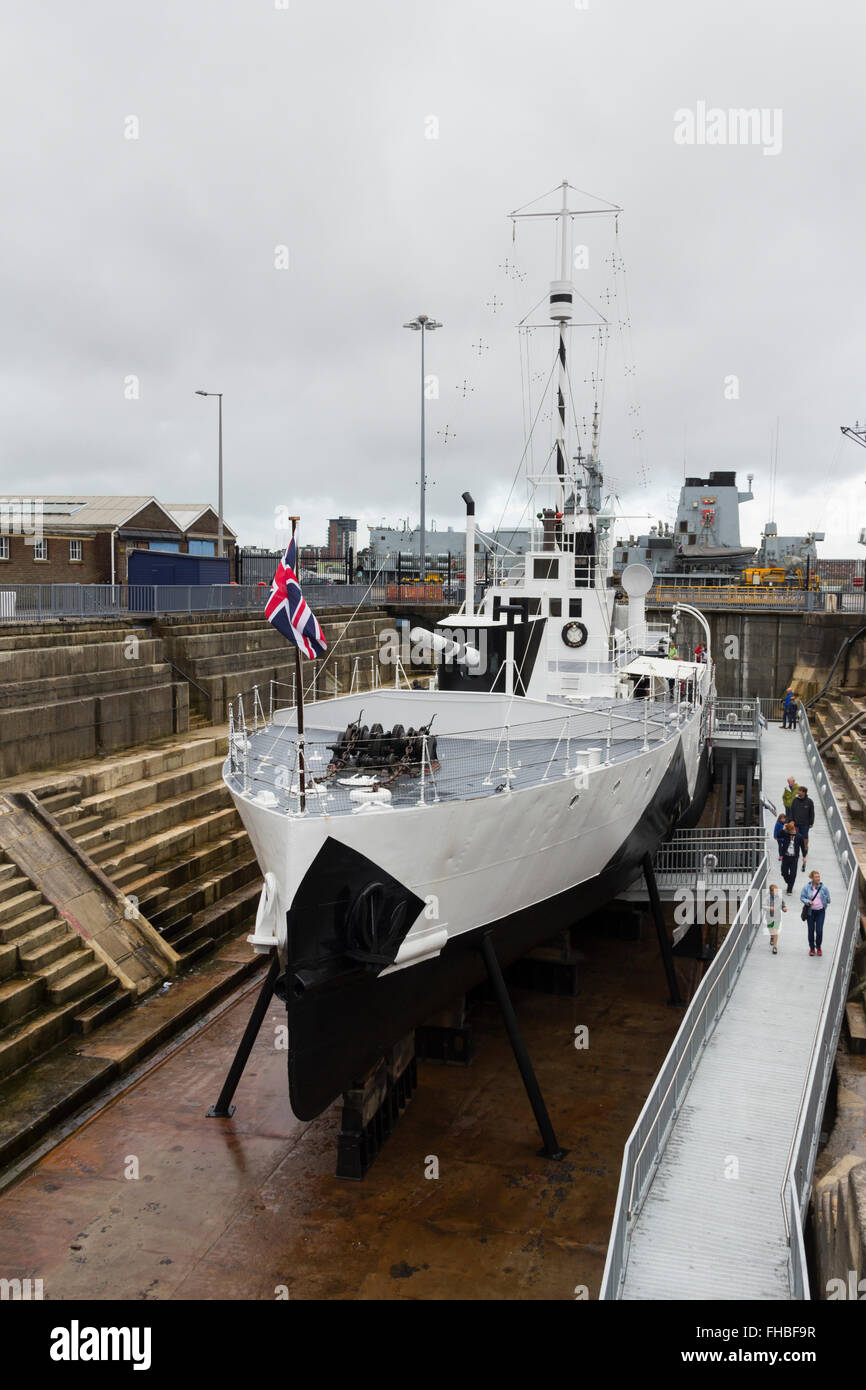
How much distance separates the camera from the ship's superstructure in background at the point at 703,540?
6431 centimetres

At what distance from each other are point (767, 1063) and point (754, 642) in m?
30.6

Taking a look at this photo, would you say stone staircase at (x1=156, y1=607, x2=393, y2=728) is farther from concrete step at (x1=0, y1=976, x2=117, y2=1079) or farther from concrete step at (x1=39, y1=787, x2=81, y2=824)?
concrete step at (x1=0, y1=976, x2=117, y2=1079)

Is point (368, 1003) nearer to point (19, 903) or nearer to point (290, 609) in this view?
point (290, 609)

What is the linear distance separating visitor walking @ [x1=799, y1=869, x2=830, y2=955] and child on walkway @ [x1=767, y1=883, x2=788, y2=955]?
18.7 inches

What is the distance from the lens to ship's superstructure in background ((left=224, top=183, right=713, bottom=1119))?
1022 cm

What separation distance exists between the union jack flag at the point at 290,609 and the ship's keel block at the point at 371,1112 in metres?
5.52

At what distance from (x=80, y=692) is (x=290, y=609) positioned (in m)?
11.9

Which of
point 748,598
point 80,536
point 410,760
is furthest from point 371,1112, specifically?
point 748,598

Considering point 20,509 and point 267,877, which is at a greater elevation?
point 20,509

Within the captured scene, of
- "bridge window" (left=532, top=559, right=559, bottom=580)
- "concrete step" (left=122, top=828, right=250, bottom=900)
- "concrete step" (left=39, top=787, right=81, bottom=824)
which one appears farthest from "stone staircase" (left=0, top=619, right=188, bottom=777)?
"bridge window" (left=532, top=559, right=559, bottom=580)

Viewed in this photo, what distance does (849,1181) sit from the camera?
9.05 meters
